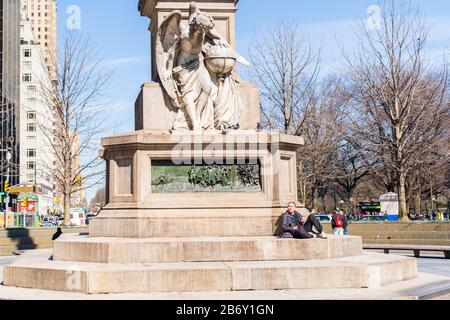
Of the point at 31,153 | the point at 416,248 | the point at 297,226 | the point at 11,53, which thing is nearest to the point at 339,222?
the point at 416,248

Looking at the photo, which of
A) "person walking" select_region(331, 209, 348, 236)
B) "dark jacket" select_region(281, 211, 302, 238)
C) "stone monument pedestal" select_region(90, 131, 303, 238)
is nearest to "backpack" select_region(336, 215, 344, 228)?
"person walking" select_region(331, 209, 348, 236)

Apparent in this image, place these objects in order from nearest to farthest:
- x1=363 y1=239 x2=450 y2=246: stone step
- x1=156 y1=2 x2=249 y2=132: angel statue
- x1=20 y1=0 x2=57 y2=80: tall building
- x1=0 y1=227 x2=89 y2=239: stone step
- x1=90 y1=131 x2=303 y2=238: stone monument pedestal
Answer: x1=90 y1=131 x2=303 y2=238: stone monument pedestal, x1=156 y1=2 x2=249 y2=132: angel statue, x1=363 y1=239 x2=450 y2=246: stone step, x1=0 y1=227 x2=89 y2=239: stone step, x1=20 y1=0 x2=57 y2=80: tall building

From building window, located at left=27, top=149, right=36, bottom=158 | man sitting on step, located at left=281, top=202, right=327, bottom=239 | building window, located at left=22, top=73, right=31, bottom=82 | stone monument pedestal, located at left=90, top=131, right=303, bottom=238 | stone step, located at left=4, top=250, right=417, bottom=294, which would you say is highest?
building window, located at left=22, top=73, right=31, bottom=82

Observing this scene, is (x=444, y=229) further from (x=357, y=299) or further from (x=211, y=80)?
(x=357, y=299)

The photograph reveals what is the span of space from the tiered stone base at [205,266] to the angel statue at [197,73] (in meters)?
3.23

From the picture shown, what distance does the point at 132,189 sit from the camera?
12.0 metres

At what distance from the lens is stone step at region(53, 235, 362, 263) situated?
33.9ft

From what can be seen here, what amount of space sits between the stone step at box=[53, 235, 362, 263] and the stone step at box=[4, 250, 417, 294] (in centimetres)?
32

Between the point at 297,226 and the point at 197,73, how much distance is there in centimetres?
411

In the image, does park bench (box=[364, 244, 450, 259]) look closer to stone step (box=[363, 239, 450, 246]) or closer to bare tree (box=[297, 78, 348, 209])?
stone step (box=[363, 239, 450, 246])

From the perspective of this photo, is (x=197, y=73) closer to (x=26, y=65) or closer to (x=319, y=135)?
(x=319, y=135)

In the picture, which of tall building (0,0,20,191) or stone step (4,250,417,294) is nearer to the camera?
stone step (4,250,417,294)

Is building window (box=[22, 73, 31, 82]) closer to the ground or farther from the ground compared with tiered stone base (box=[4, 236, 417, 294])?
farther from the ground

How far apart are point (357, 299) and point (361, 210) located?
5112cm
